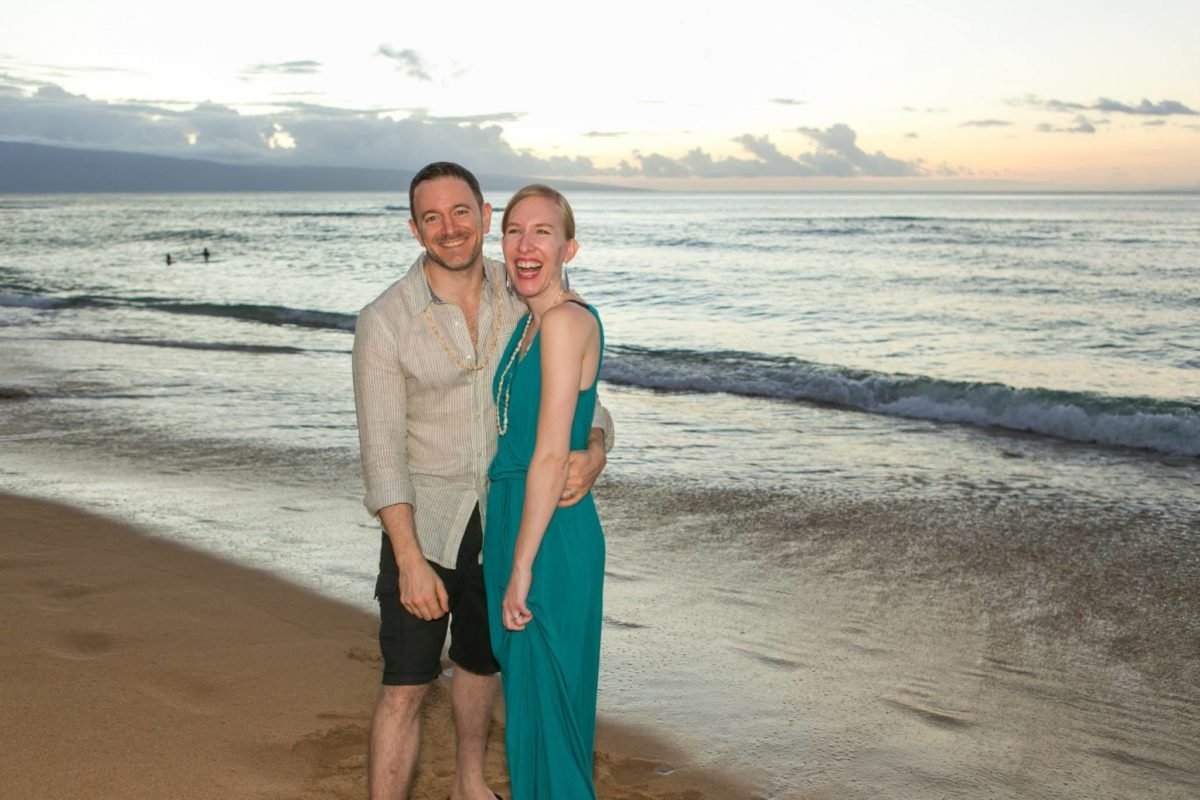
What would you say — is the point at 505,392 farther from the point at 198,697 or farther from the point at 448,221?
the point at 198,697

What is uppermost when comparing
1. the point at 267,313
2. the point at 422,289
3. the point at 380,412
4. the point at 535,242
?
the point at 535,242

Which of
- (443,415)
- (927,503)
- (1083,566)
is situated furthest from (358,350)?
(927,503)

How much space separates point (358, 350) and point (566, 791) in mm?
1260

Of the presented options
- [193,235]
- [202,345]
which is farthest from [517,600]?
[193,235]

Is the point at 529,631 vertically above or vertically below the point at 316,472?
above

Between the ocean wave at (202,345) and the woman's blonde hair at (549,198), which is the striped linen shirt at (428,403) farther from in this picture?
the ocean wave at (202,345)

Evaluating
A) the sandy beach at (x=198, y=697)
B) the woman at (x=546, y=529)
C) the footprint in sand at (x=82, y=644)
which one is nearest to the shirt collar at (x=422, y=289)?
the woman at (x=546, y=529)

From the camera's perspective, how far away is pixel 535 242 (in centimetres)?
263

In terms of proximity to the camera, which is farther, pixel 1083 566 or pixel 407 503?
pixel 1083 566

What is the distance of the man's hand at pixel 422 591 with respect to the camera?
8.96 ft

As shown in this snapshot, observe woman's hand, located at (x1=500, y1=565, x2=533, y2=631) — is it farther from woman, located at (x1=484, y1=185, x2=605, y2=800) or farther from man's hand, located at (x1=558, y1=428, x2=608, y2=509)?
man's hand, located at (x1=558, y1=428, x2=608, y2=509)

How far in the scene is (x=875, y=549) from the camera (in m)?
6.38

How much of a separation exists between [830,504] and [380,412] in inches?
202

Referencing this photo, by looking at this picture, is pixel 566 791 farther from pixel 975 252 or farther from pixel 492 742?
pixel 975 252
